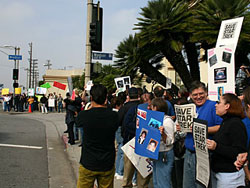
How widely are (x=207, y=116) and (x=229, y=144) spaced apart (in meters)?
0.64

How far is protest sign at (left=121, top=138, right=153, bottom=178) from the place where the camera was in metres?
4.17

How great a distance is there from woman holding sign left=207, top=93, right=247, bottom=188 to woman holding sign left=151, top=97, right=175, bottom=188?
796mm

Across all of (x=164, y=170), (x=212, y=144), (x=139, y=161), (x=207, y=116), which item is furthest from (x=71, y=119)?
(x=212, y=144)

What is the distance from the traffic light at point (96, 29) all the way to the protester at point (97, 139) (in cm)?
496

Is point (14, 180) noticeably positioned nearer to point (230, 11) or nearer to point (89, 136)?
point (89, 136)

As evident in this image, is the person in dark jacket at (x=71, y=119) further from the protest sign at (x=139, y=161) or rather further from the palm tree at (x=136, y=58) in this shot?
the protest sign at (x=139, y=161)

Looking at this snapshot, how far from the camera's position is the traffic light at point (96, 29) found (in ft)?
26.1

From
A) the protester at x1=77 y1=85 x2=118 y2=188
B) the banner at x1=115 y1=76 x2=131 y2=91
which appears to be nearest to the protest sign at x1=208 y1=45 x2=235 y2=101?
the protester at x1=77 y1=85 x2=118 y2=188

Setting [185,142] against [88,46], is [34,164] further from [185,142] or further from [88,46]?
[185,142]

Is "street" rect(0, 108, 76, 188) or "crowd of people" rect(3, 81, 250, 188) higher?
"crowd of people" rect(3, 81, 250, 188)

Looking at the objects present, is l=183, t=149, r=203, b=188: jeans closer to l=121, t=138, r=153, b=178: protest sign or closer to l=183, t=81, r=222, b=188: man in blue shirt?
l=183, t=81, r=222, b=188: man in blue shirt

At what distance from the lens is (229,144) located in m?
2.69

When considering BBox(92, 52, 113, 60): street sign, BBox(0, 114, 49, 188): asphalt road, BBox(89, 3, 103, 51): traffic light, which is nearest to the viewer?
BBox(0, 114, 49, 188): asphalt road

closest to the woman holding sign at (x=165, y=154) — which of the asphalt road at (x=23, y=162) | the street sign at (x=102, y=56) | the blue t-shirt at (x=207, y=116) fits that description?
the blue t-shirt at (x=207, y=116)
